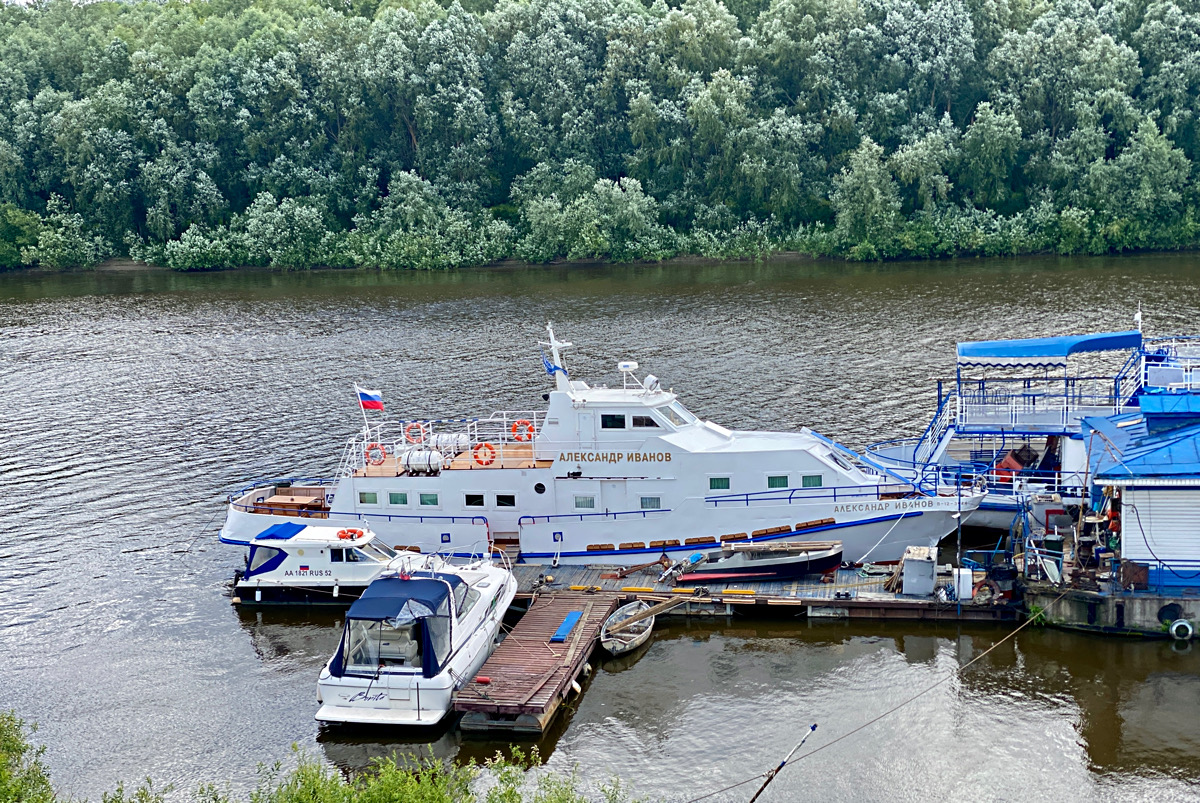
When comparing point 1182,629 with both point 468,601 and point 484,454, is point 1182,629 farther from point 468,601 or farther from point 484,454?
point 484,454

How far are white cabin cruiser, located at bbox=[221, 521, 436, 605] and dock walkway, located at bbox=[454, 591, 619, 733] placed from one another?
539 centimetres

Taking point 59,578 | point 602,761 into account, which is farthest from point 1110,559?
point 59,578

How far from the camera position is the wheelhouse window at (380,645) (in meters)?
28.7

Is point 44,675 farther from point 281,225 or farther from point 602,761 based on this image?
point 281,225

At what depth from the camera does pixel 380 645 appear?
2877cm

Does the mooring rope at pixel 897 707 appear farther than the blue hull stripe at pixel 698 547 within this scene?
No

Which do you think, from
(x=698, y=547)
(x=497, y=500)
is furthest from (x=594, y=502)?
(x=698, y=547)

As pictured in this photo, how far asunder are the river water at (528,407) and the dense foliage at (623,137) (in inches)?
289

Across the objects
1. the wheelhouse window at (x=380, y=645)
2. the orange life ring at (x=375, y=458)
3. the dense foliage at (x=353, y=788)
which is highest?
A: the orange life ring at (x=375, y=458)

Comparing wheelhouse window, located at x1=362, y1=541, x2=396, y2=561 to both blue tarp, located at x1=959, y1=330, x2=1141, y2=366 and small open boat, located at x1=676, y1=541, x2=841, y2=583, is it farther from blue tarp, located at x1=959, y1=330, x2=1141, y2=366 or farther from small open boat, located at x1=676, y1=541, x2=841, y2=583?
blue tarp, located at x1=959, y1=330, x2=1141, y2=366

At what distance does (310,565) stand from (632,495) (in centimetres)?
971

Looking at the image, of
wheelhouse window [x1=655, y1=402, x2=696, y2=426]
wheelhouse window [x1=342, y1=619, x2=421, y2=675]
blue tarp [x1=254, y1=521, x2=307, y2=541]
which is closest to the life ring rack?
wheelhouse window [x1=655, y1=402, x2=696, y2=426]

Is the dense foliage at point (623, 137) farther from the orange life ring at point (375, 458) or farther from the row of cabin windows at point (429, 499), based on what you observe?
the row of cabin windows at point (429, 499)

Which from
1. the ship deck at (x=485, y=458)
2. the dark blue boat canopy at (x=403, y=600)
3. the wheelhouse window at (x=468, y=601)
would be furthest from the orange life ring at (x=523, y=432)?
the dark blue boat canopy at (x=403, y=600)
